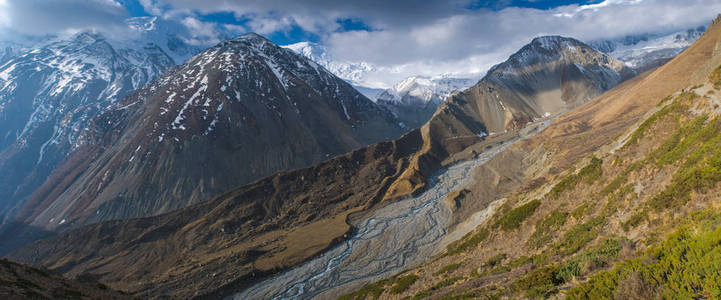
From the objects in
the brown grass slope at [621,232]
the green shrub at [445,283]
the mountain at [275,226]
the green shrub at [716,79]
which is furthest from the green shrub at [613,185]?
the mountain at [275,226]

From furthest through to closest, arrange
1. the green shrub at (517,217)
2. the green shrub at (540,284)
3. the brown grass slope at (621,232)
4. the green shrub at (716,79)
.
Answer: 1. the green shrub at (517,217)
2. the green shrub at (716,79)
3. the green shrub at (540,284)
4. the brown grass slope at (621,232)

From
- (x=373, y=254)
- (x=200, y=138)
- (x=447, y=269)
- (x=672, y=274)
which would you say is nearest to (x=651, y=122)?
(x=447, y=269)

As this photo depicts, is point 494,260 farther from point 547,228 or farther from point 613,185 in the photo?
point 613,185

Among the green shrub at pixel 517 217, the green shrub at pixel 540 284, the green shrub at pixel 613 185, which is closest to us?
the green shrub at pixel 540 284

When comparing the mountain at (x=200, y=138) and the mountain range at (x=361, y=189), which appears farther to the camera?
the mountain at (x=200, y=138)

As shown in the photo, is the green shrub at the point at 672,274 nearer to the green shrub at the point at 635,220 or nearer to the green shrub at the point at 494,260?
the green shrub at the point at 635,220

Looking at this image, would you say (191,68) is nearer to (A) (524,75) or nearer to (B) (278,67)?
(B) (278,67)

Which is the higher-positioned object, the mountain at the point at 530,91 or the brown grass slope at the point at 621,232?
the mountain at the point at 530,91
